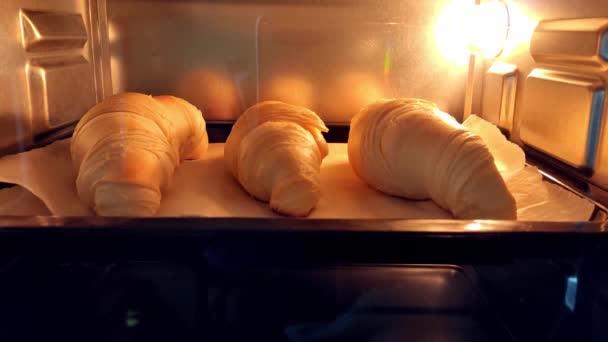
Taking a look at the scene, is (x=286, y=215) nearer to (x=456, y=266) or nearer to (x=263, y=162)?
(x=263, y=162)

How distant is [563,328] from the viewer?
1.87ft

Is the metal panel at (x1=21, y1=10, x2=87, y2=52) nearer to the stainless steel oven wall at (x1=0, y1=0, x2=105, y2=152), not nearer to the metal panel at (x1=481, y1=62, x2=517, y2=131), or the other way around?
the stainless steel oven wall at (x1=0, y1=0, x2=105, y2=152)

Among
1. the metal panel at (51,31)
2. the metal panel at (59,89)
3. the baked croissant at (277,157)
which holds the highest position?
the metal panel at (51,31)

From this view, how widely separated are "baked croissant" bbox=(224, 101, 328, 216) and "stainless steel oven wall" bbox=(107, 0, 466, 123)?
0.55 ft

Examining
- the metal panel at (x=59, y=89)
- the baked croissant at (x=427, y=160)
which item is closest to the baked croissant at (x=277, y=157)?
the baked croissant at (x=427, y=160)

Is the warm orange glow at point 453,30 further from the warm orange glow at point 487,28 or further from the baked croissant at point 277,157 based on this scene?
the baked croissant at point 277,157

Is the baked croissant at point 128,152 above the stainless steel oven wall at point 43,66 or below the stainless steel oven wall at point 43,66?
below

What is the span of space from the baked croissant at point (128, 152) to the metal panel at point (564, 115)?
0.59m

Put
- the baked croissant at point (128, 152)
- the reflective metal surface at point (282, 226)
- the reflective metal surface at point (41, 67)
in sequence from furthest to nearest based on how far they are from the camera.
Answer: the reflective metal surface at point (41, 67), the baked croissant at point (128, 152), the reflective metal surface at point (282, 226)

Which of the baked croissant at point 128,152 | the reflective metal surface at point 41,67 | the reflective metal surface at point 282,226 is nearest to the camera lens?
the reflective metal surface at point 282,226

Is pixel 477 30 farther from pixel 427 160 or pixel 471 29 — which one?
pixel 427 160

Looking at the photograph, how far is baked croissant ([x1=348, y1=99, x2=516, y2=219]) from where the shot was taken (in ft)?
2.33

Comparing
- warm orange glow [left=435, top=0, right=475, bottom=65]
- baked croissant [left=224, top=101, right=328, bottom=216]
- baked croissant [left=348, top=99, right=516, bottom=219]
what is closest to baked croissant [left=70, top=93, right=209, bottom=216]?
baked croissant [left=224, top=101, right=328, bottom=216]

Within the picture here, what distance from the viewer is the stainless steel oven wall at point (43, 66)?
0.87 m
